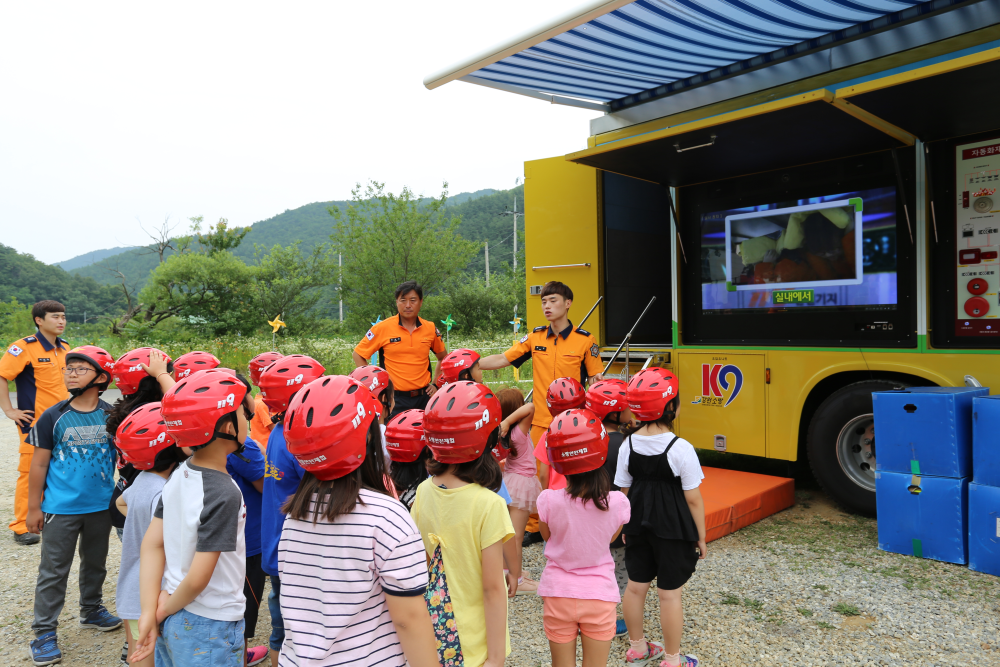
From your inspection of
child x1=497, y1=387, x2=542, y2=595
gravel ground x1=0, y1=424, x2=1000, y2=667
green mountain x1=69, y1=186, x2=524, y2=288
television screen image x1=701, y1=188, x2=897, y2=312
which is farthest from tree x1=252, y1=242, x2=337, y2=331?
child x1=497, y1=387, x2=542, y2=595

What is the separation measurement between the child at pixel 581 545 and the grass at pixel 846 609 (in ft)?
5.95

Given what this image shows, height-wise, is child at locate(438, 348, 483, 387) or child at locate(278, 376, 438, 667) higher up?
child at locate(438, 348, 483, 387)

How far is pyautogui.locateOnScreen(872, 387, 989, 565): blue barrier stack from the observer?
407 cm

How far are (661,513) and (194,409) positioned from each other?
6.58ft

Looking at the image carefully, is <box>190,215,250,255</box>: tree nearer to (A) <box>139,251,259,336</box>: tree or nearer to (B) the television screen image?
(A) <box>139,251,259,336</box>: tree

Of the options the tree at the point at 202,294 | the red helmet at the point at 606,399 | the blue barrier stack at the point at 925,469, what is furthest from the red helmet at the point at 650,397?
the tree at the point at 202,294

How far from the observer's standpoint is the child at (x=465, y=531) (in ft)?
6.31

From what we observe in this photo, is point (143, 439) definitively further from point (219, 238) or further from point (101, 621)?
point (219, 238)

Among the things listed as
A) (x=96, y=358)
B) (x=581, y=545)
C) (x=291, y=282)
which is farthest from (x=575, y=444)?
(x=291, y=282)

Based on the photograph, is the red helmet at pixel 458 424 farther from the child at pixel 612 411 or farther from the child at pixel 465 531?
the child at pixel 612 411

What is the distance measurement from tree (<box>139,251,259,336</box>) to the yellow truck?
2687cm

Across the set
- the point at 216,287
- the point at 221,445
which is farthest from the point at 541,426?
the point at 216,287

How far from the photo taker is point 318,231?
104062 millimetres

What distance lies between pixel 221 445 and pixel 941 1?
16.7 ft
